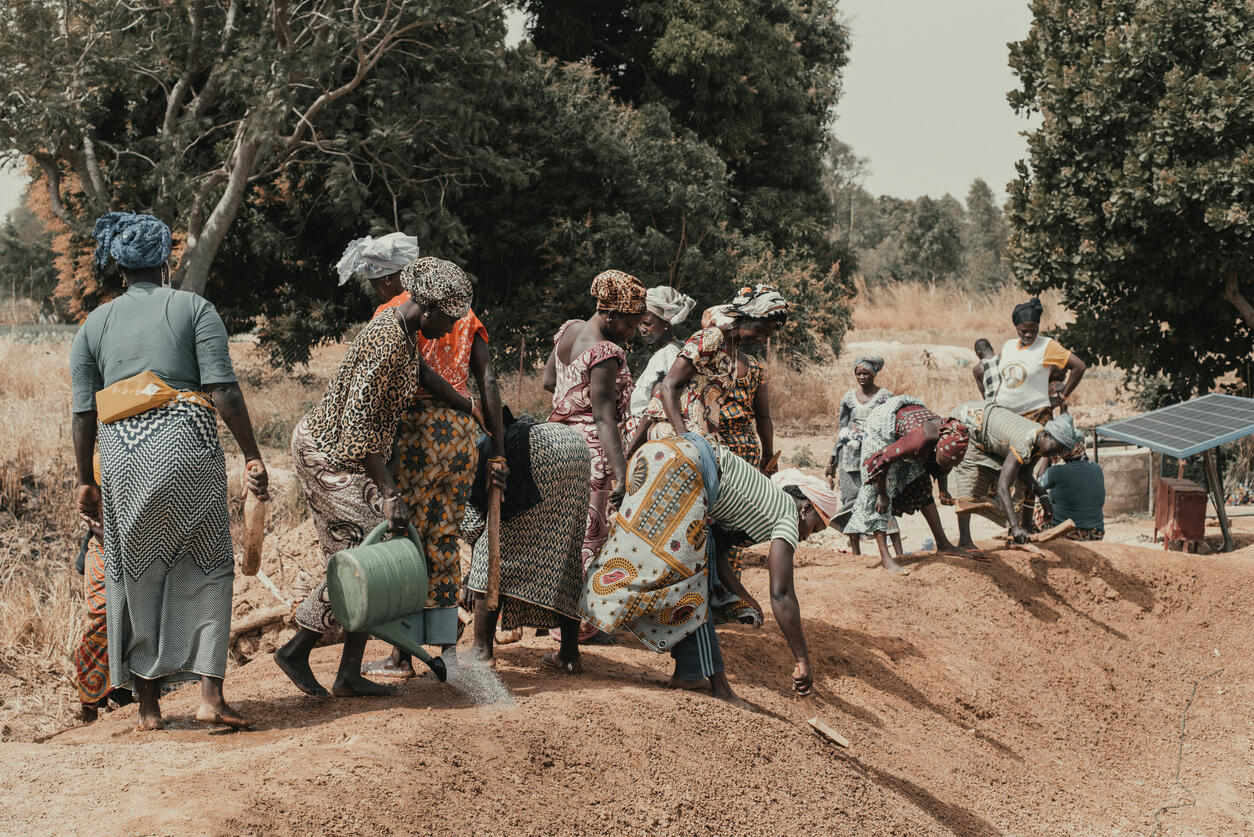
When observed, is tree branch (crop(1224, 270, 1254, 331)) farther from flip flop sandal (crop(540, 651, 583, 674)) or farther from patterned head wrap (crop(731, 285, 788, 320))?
flip flop sandal (crop(540, 651, 583, 674))

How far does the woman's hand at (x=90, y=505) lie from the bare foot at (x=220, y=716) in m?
0.77

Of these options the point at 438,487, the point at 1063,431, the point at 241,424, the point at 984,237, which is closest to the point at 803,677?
the point at 438,487

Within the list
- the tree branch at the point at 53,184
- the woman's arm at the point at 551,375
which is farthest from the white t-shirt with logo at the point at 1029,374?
the tree branch at the point at 53,184

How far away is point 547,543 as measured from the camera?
4852 mm

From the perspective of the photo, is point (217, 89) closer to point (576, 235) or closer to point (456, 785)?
point (576, 235)

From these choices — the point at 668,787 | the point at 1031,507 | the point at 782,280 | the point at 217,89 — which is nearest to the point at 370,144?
the point at 217,89

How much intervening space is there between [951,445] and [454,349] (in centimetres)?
354

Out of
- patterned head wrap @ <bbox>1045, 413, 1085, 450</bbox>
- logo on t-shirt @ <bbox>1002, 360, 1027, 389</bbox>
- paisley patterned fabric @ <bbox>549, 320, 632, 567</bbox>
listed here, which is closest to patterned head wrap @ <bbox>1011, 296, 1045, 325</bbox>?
logo on t-shirt @ <bbox>1002, 360, 1027, 389</bbox>

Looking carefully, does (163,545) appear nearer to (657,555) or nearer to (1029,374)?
(657,555)

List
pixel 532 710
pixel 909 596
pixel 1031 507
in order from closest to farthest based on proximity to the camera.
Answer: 1. pixel 532 710
2. pixel 909 596
3. pixel 1031 507

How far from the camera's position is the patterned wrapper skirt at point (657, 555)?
4.58 metres

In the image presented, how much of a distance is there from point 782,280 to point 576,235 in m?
3.57

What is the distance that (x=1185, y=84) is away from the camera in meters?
12.2

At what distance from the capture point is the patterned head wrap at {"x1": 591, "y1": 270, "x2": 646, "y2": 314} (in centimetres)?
531
